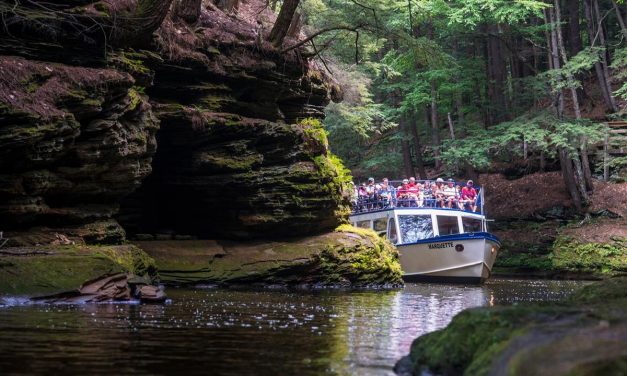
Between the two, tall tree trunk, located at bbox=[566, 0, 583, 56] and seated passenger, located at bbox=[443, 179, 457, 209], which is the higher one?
tall tree trunk, located at bbox=[566, 0, 583, 56]

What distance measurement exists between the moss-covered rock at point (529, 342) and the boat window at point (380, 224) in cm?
2013

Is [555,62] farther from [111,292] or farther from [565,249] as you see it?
[111,292]

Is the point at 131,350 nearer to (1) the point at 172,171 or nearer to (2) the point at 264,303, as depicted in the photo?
(2) the point at 264,303

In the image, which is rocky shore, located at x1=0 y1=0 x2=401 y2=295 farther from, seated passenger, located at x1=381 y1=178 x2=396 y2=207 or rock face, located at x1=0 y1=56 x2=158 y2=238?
seated passenger, located at x1=381 y1=178 x2=396 y2=207

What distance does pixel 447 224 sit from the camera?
27.4 meters

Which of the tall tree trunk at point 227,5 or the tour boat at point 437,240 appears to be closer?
Result: the tall tree trunk at point 227,5

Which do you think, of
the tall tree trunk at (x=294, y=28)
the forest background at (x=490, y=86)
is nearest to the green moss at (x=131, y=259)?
the tall tree trunk at (x=294, y=28)

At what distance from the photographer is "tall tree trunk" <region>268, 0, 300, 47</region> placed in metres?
19.7

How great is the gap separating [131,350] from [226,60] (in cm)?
1297

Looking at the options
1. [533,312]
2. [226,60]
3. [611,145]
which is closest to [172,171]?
[226,60]

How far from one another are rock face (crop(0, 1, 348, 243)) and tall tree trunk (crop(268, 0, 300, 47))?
36 centimetres

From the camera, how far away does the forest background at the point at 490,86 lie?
31344 millimetres

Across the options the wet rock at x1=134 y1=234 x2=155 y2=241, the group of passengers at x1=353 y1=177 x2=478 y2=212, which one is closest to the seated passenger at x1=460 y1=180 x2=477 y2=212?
the group of passengers at x1=353 y1=177 x2=478 y2=212

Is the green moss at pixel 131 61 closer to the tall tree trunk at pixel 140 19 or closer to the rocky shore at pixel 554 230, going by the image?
the tall tree trunk at pixel 140 19
